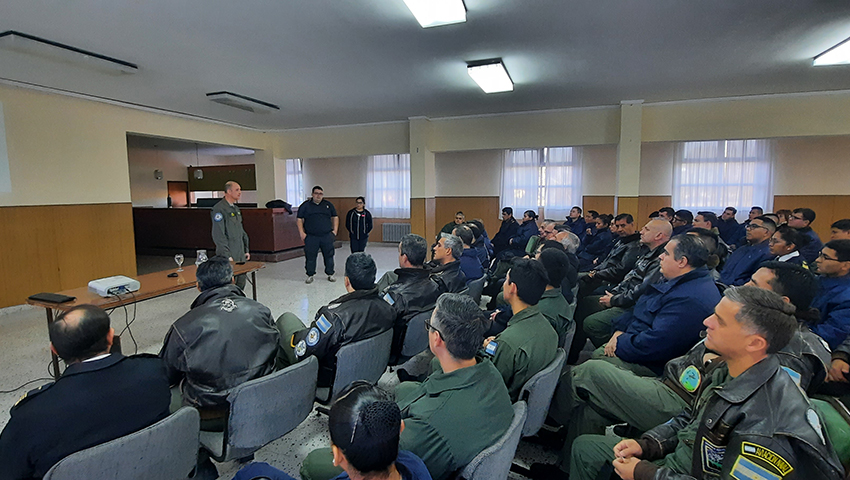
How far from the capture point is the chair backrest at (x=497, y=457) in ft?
3.79

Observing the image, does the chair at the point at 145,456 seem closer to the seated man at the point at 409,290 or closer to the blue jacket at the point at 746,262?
the seated man at the point at 409,290

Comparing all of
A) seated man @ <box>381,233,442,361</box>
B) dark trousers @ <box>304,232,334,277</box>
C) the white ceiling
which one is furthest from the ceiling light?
dark trousers @ <box>304,232,334,277</box>

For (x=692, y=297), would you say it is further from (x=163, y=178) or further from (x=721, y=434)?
(x=163, y=178)

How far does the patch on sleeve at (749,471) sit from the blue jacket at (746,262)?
3223 millimetres

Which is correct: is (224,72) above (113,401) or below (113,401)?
above

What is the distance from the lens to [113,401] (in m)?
1.36

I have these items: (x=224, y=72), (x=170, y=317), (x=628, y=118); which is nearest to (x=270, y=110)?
(x=224, y=72)

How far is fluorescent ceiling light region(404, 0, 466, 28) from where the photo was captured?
9.80 ft

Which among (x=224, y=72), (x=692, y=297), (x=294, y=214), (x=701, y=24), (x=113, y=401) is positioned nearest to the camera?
(x=113, y=401)

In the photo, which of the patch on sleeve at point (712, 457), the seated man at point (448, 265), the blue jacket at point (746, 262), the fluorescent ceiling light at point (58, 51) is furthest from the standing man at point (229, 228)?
the blue jacket at point (746, 262)

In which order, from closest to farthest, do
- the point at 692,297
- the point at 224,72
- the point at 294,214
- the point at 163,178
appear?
the point at 692,297 < the point at 224,72 < the point at 294,214 < the point at 163,178

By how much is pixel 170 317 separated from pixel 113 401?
13.2 feet

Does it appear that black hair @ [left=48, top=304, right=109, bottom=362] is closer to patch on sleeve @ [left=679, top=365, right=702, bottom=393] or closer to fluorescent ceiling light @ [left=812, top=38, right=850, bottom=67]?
patch on sleeve @ [left=679, top=365, right=702, bottom=393]

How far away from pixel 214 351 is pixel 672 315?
230 centimetres
